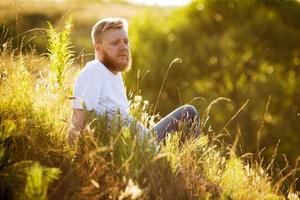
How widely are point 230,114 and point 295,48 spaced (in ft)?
8.56

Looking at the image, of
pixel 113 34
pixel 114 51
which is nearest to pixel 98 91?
pixel 114 51

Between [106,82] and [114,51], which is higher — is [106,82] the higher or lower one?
the lower one

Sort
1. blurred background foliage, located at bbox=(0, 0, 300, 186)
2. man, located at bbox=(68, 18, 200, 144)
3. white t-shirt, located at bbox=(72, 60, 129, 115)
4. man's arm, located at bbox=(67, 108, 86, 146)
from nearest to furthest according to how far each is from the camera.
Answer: man's arm, located at bbox=(67, 108, 86, 146) → man, located at bbox=(68, 18, 200, 144) → white t-shirt, located at bbox=(72, 60, 129, 115) → blurred background foliage, located at bbox=(0, 0, 300, 186)

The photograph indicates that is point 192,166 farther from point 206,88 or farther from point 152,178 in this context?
point 206,88

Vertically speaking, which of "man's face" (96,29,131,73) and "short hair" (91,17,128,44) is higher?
"short hair" (91,17,128,44)

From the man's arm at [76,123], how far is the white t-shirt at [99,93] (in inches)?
1.9

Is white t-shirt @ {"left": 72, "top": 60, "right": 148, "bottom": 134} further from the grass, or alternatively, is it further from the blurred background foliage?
the blurred background foliage

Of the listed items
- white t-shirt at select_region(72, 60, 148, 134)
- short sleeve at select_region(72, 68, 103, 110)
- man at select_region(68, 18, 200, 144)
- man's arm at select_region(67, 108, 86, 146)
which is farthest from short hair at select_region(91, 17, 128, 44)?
man's arm at select_region(67, 108, 86, 146)

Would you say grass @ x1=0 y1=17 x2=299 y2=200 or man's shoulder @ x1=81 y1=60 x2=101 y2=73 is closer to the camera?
grass @ x1=0 y1=17 x2=299 y2=200

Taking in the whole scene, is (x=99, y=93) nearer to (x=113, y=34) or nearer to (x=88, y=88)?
(x=88, y=88)

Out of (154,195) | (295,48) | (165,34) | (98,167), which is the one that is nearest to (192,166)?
(154,195)

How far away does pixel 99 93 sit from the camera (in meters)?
4.51

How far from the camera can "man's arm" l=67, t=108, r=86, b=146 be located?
4.09 metres

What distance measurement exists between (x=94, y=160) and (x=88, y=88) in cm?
83
